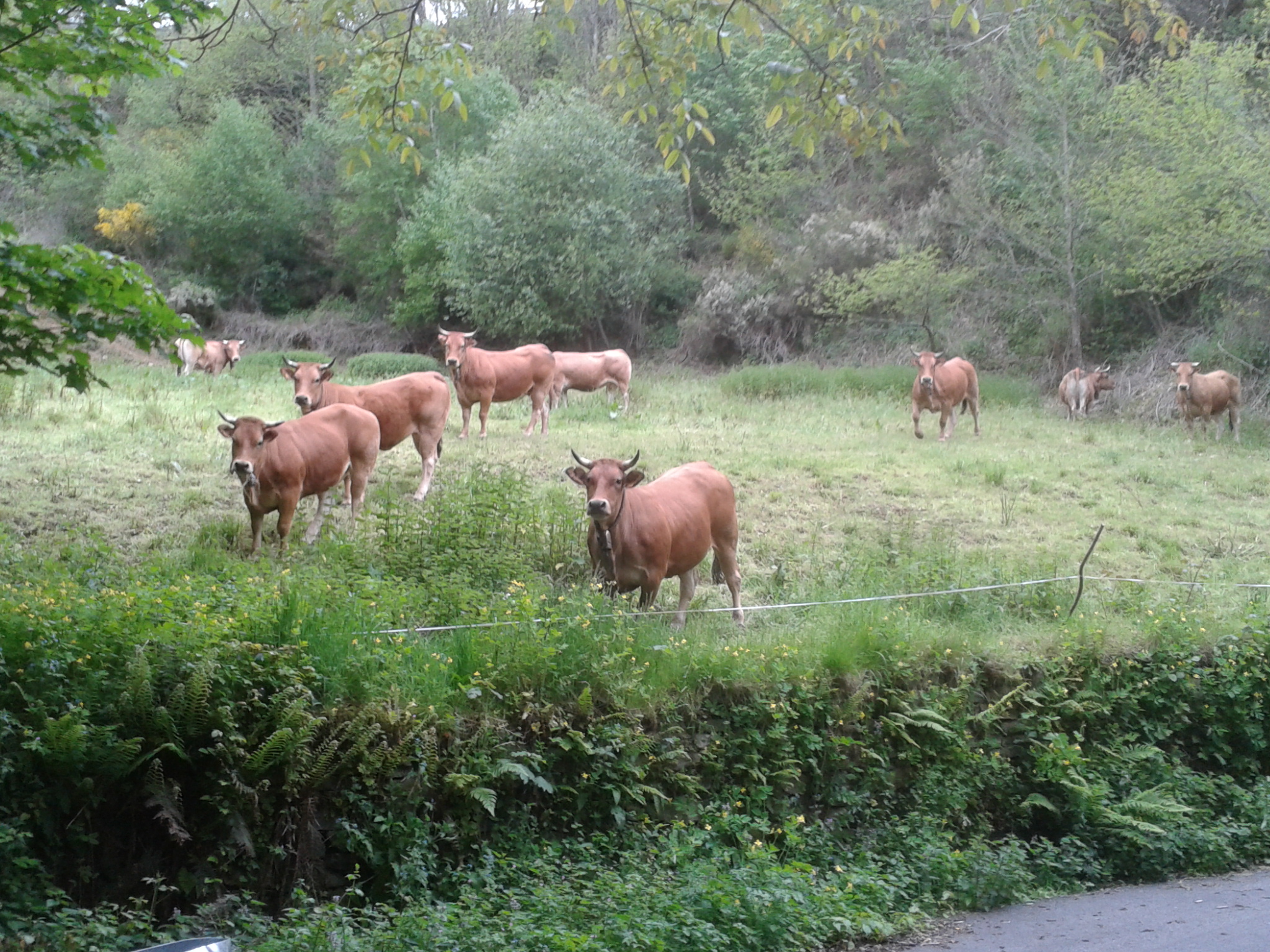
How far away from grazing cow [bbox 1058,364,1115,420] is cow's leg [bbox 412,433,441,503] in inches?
615

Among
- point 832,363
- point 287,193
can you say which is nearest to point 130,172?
point 287,193

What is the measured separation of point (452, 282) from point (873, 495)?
889 inches

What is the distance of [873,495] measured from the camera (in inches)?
635

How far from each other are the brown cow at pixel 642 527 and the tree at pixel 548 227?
82.8ft

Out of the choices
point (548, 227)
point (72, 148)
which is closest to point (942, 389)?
point (548, 227)

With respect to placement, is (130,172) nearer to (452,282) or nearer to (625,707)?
(452,282)

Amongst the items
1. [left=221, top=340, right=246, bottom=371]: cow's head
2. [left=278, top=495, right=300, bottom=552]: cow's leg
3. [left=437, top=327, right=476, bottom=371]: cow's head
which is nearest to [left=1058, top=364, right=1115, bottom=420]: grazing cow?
[left=437, top=327, right=476, bottom=371]: cow's head

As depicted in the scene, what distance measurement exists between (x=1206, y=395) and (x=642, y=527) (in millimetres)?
17795

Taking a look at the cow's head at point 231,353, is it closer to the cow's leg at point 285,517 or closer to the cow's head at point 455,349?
the cow's head at point 455,349

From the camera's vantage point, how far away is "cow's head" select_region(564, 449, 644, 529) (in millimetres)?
9523

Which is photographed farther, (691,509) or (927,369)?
(927,369)

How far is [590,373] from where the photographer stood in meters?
25.2

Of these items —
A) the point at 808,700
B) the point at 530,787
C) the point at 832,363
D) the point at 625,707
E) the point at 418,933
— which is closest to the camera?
the point at 418,933

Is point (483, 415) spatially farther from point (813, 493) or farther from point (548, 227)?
point (548, 227)
